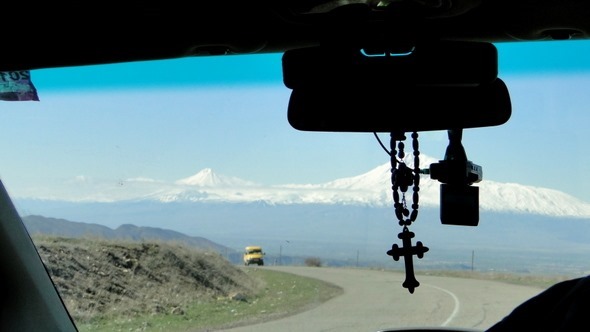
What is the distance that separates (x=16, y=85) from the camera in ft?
16.2

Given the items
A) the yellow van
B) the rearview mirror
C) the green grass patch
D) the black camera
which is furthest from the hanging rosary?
the yellow van

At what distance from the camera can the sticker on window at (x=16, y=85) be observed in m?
4.88

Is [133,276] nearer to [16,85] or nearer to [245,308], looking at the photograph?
[245,308]

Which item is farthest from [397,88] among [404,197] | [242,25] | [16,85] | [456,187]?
[16,85]

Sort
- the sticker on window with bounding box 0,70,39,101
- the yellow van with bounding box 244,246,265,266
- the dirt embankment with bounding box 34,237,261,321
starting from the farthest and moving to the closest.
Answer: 1. the yellow van with bounding box 244,246,265,266
2. the dirt embankment with bounding box 34,237,261,321
3. the sticker on window with bounding box 0,70,39,101

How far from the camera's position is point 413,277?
415 centimetres

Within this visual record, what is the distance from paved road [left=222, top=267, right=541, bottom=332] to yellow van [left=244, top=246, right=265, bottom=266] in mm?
184

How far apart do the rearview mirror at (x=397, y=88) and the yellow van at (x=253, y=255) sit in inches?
109

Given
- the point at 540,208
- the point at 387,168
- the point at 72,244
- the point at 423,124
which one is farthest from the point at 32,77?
the point at 540,208

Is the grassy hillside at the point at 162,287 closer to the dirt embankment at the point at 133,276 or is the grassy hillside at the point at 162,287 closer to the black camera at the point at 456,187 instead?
the dirt embankment at the point at 133,276

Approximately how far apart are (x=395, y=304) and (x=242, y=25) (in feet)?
8.72

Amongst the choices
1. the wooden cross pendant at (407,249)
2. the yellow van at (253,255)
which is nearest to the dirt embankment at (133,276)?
the yellow van at (253,255)

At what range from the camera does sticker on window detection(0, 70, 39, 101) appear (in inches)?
192

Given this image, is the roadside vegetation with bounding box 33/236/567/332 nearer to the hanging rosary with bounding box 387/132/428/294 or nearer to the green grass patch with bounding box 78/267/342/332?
the green grass patch with bounding box 78/267/342/332
